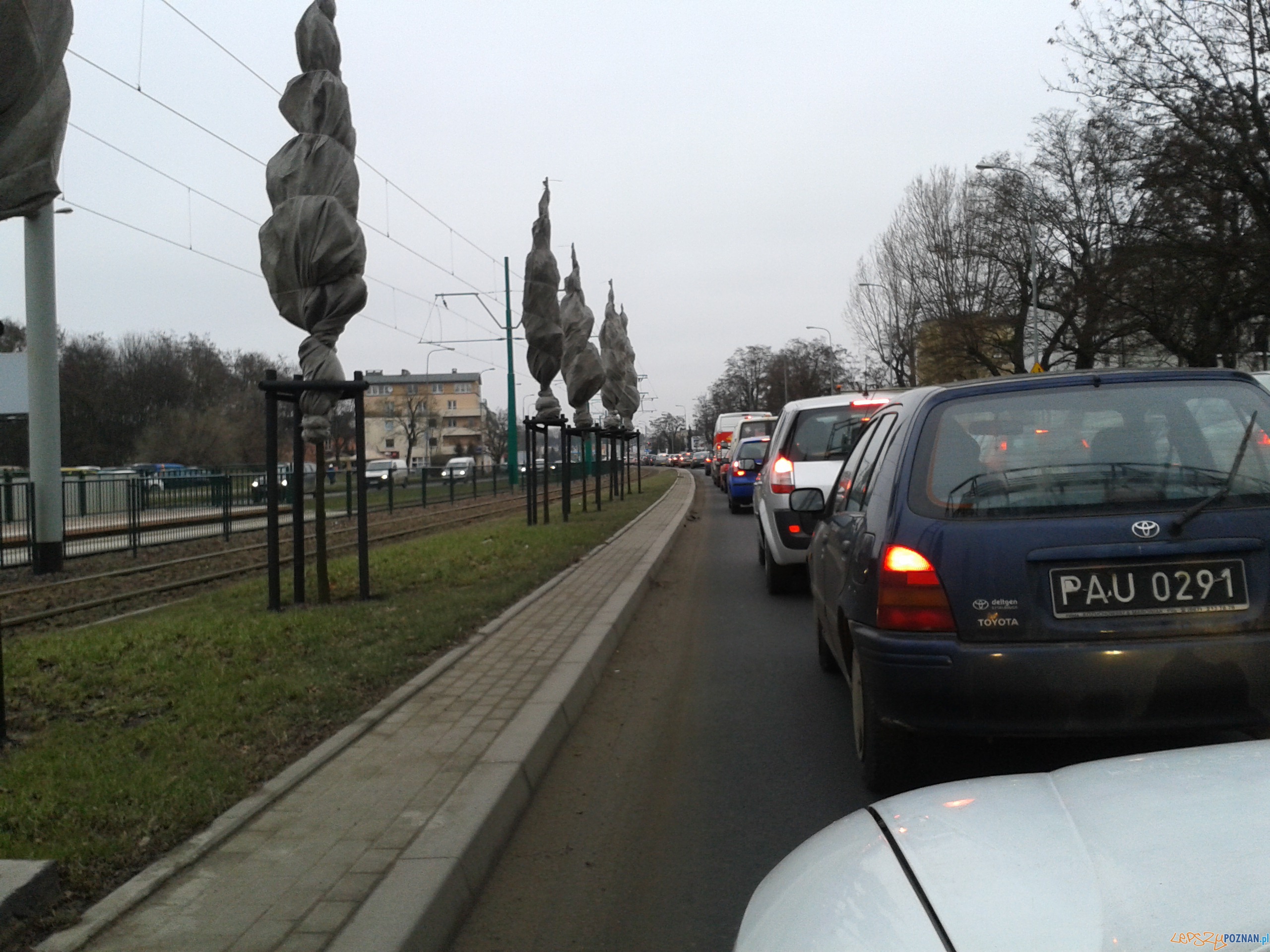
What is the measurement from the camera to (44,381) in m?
14.3

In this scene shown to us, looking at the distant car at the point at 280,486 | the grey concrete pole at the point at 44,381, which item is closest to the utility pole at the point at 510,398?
the distant car at the point at 280,486

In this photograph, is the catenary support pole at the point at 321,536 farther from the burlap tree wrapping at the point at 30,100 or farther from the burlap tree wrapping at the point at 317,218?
the burlap tree wrapping at the point at 30,100

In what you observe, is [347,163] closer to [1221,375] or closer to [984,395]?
[984,395]

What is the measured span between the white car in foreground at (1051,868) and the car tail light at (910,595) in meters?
1.63

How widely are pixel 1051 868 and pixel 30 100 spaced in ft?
16.0

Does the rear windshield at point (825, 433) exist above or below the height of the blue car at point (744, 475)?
above

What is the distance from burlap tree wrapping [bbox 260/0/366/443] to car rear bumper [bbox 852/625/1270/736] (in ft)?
21.7

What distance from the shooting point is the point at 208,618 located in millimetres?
8445

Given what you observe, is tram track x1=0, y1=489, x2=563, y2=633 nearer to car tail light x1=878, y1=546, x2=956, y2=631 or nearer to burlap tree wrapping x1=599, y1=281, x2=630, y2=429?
car tail light x1=878, y1=546, x2=956, y2=631

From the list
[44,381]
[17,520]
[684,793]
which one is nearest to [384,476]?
[17,520]

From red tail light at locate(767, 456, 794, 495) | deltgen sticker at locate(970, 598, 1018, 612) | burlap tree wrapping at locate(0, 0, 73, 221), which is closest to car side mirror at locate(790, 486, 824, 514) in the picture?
deltgen sticker at locate(970, 598, 1018, 612)

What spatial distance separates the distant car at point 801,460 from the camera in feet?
32.9

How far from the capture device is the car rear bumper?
12.1ft

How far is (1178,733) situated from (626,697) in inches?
131
